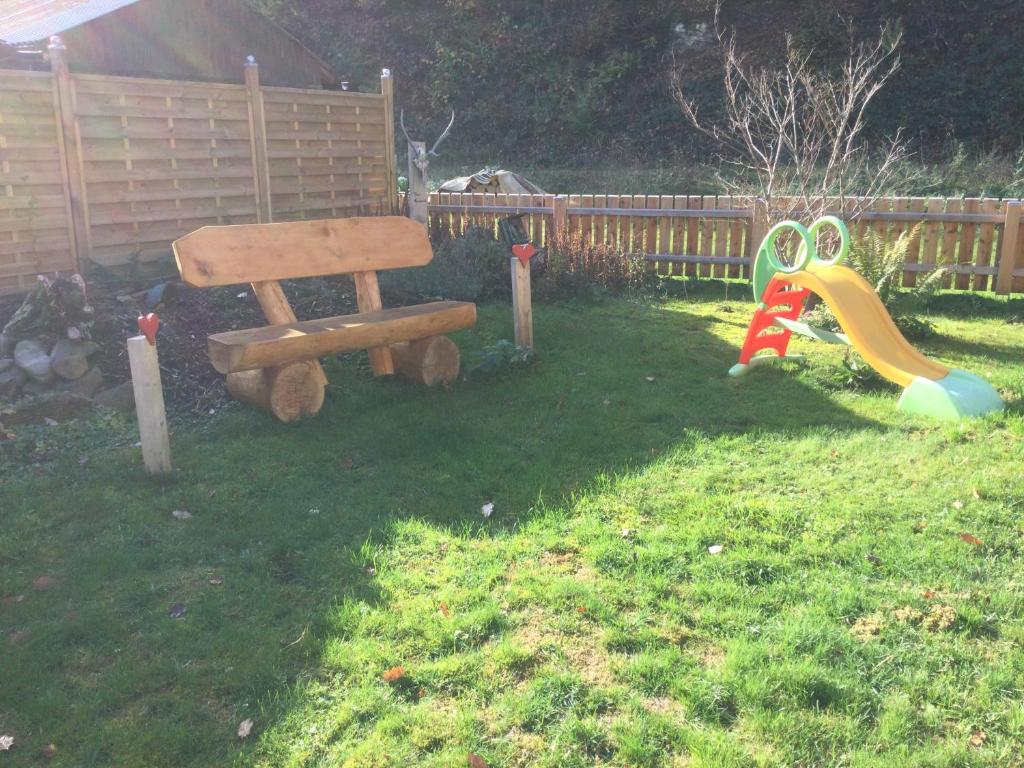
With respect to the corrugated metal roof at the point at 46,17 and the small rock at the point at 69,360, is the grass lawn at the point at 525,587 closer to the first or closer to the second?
the small rock at the point at 69,360

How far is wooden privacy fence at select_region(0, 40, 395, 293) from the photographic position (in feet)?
26.1

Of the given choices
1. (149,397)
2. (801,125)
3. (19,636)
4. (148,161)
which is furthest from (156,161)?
(801,125)

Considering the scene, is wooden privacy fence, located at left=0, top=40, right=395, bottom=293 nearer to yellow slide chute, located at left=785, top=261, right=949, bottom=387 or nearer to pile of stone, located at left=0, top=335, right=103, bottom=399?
pile of stone, located at left=0, top=335, right=103, bottom=399

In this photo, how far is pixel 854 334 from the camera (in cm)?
595

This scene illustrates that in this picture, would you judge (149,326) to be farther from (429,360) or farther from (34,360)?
(429,360)

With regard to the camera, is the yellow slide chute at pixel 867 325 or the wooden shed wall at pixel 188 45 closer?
the yellow slide chute at pixel 867 325

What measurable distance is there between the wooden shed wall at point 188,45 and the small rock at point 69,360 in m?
8.95

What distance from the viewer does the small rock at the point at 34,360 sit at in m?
5.80

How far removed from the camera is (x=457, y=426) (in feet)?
17.7

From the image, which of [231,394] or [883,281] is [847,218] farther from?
[231,394]

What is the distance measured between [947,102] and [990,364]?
14.6 m

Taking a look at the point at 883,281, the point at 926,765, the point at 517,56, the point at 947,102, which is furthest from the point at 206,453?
the point at 517,56

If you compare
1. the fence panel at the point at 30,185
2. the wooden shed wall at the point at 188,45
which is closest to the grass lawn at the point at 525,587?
the fence panel at the point at 30,185

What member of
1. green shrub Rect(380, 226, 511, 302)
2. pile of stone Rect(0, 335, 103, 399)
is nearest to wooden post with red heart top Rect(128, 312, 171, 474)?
pile of stone Rect(0, 335, 103, 399)
